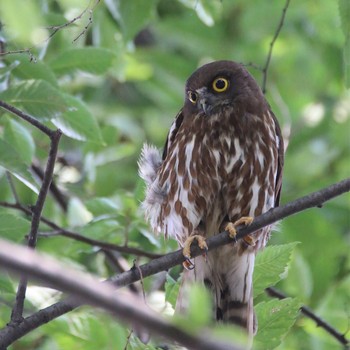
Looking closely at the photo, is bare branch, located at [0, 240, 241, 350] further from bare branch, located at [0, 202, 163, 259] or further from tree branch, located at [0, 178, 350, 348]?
bare branch, located at [0, 202, 163, 259]

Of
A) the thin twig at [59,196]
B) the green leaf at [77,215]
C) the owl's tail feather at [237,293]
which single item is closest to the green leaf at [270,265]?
the owl's tail feather at [237,293]

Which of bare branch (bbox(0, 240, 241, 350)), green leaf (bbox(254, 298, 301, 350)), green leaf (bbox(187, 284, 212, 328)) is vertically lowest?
bare branch (bbox(0, 240, 241, 350))

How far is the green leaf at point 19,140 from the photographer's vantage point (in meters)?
4.11

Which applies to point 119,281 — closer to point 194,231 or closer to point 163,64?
point 194,231

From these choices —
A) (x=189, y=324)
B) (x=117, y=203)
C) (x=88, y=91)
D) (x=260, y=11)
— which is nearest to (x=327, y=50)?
(x=260, y=11)

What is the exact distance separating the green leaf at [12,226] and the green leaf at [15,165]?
213mm

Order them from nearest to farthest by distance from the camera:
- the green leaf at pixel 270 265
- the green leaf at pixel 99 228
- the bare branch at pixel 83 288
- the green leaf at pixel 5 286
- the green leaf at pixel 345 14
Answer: the bare branch at pixel 83 288 < the green leaf at pixel 345 14 < the green leaf at pixel 270 265 < the green leaf at pixel 5 286 < the green leaf at pixel 99 228

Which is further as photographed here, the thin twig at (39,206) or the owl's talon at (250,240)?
the owl's talon at (250,240)

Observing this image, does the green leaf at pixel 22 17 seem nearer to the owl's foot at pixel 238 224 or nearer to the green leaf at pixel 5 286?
the owl's foot at pixel 238 224

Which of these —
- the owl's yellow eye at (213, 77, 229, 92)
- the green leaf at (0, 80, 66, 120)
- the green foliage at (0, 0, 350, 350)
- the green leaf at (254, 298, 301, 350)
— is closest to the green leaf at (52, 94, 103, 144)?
the green foliage at (0, 0, 350, 350)

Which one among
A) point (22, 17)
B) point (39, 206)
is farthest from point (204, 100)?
point (22, 17)

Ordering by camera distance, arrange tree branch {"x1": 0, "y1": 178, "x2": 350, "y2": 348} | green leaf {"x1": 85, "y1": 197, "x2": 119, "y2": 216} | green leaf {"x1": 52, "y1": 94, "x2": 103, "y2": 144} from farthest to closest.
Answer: green leaf {"x1": 85, "y1": 197, "x2": 119, "y2": 216} → green leaf {"x1": 52, "y1": 94, "x2": 103, "y2": 144} → tree branch {"x1": 0, "y1": 178, "x2": 350, "y2": 348}

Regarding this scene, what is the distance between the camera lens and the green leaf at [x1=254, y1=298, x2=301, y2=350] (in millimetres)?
3385

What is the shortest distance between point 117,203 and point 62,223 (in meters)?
1.07
